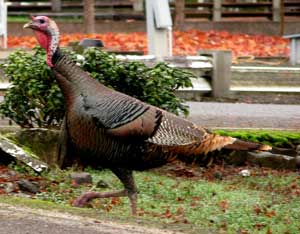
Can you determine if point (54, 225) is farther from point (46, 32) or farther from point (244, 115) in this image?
point (244, 115)

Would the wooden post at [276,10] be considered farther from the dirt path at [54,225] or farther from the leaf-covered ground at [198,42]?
the dirt path at [54,225]

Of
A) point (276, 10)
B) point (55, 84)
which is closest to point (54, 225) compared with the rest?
point (55, 84)

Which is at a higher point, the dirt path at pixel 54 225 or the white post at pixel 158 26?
the dirt path at pixel 54 225

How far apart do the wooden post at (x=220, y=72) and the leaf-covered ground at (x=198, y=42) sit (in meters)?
10.2

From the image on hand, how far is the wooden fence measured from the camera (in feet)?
123

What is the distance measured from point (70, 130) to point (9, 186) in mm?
1783

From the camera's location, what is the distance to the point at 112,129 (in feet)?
27.9

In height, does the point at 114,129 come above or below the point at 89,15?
above

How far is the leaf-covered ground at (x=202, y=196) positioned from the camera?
861 cm

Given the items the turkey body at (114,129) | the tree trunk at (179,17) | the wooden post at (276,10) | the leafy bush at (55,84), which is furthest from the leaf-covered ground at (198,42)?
the turkey body at (114,129)

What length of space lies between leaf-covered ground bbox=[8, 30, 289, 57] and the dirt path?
2033 centimetres

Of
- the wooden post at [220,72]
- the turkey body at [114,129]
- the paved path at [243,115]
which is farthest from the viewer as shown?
the wooden post at [220,72]

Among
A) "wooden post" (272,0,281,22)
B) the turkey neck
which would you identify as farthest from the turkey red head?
"wooden post" (272,0,281,22)

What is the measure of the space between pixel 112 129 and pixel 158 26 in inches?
392
